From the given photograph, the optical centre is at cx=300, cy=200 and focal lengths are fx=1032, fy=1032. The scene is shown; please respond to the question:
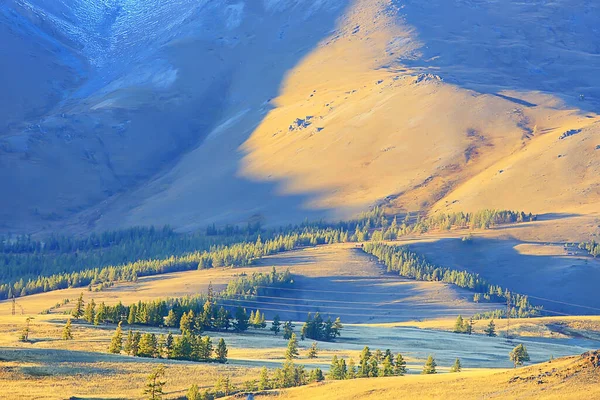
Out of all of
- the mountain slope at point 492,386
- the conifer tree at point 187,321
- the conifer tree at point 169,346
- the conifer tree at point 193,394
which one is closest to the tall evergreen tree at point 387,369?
the mountain slope at point 492,386

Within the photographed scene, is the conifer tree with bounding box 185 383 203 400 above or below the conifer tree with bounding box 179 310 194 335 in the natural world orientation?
below

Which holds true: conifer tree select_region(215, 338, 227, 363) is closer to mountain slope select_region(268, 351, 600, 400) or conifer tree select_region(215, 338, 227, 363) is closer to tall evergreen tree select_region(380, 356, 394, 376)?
tall evergreen tree select_region(380, 356, 394, 376)

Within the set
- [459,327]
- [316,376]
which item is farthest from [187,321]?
[459,327]

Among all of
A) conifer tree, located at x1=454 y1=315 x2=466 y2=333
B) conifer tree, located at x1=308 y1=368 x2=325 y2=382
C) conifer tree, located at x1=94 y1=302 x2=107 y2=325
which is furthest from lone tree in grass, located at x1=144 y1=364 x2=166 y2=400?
conifer tree, located at x1=454 y1=315 x2=466 y2=333

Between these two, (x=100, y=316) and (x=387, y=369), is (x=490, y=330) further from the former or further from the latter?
(x=387, y=369)

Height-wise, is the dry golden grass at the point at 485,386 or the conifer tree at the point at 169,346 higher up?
the conifer tree at the point at 169,346

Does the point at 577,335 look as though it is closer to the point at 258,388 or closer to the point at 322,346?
the point at 322,346

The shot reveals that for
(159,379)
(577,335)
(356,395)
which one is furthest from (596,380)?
(577,335)

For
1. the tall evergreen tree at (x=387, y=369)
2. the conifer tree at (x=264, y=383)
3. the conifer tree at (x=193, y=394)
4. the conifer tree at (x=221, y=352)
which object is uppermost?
the conifer tree at (x=221, y=352)

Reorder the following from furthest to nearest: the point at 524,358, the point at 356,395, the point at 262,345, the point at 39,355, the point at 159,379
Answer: the point at 262,345 → the point at 524,358 → the point at 39,355 → the point at 159,379 → the point at 356,395

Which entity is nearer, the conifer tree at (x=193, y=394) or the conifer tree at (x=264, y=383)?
the conifer tree at (x=193, y=394)

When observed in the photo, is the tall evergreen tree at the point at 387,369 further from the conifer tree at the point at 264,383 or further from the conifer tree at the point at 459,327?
the conifer tree at the point at 459,327
